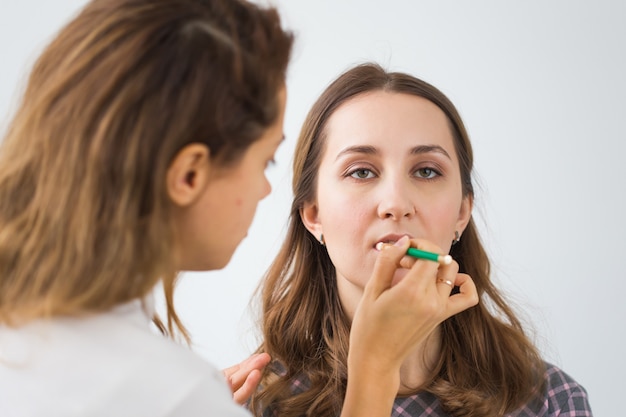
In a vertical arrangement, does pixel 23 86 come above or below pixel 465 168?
above

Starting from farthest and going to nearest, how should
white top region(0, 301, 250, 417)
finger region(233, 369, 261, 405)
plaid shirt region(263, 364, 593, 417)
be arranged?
plaid shirt region(263, 364, 593, 417), finger region(233, 369, 261, 405), white top region(0, 301, 250, 417)

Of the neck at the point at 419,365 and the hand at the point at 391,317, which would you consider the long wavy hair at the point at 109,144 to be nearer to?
the hand at the point at 391,317

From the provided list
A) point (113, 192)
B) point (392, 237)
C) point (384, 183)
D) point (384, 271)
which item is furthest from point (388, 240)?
point (113, 192)

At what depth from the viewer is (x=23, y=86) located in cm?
106

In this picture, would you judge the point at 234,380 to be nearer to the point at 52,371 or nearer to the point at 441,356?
the point at 441,356

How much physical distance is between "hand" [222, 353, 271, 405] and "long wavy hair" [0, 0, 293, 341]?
0.52m

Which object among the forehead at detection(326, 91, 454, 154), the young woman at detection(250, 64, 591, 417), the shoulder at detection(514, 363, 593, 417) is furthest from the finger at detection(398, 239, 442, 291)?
the shoulder at detection(514, 363, 593, 417)

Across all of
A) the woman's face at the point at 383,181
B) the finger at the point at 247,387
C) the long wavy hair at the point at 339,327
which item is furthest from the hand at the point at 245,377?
the woman's face at the point at 383,181

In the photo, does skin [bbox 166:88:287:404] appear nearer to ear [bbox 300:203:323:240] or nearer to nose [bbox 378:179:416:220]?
nose [bbox 378:179:416:220]

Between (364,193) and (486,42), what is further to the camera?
(486,42)

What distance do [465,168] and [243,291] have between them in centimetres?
113

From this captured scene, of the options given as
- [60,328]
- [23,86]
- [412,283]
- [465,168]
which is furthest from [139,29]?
[465,168]

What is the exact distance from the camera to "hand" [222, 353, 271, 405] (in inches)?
56.6

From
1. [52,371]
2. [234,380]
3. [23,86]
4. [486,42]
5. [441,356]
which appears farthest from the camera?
[486,42]
